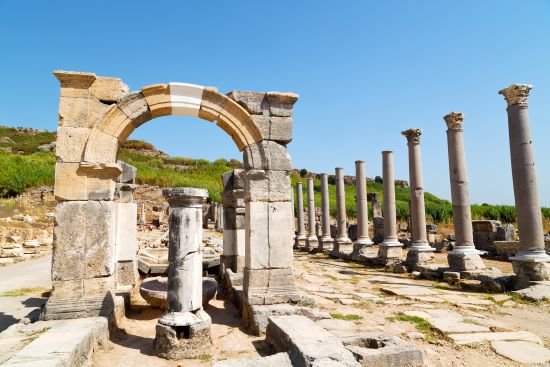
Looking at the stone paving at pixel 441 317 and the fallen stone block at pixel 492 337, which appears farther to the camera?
the fallen stone block at pixel 492 337

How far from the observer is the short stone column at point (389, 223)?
495 inches

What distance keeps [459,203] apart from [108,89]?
9.53 meters

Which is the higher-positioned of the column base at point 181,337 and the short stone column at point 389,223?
the short stone column at point 389,223

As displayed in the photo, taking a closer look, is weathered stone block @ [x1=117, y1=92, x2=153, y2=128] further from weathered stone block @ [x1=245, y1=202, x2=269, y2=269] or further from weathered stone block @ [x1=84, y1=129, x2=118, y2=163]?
weathered stone block @ [x1=245, y1=202, x2=269, y2=269]

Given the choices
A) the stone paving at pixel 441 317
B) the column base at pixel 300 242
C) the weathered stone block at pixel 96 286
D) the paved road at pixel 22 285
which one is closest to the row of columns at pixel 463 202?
the stone paving at pixel 441 317

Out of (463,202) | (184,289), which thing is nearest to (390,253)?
(463,202)

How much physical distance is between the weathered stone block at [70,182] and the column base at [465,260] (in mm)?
9231

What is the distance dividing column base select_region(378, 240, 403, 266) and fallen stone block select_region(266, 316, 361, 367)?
8531 millimetres

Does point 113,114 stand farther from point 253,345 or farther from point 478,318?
point 478,318

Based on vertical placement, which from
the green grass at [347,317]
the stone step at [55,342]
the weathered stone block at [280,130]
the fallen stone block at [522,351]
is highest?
the weathered stone block at [280,130]

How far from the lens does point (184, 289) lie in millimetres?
4648

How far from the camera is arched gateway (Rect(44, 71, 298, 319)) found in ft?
16.6

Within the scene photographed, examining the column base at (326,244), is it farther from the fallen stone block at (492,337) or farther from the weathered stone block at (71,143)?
the weathered stone block at (71,143)

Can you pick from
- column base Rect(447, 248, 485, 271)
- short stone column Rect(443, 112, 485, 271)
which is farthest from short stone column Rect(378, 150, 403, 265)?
column base Rect(447, 248, 485, 271)
